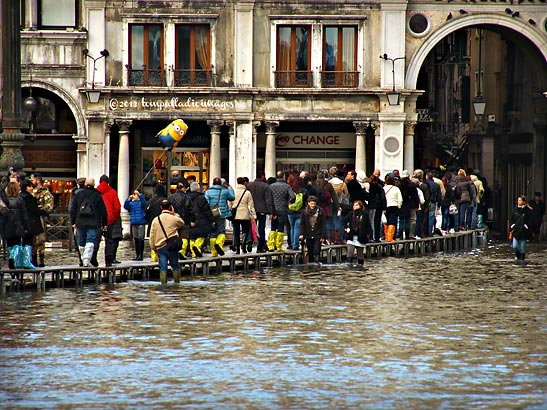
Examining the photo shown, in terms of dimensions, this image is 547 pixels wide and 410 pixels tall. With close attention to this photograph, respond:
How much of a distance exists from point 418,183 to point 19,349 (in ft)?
66.5

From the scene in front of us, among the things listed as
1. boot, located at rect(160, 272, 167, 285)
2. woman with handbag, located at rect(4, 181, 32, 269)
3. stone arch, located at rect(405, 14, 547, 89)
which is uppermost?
stone arch, located at rect(405, 14, 547, 89)

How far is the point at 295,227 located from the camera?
30172 mm

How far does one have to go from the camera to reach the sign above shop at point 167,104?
143ft

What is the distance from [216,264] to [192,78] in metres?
17.3

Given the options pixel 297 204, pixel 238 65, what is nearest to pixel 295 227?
pixel 297 204

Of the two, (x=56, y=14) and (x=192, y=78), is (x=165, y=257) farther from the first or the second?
(x=56, y=14)

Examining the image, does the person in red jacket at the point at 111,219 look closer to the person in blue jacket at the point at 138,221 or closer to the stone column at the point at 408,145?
the person in blue jacket at the point at 138,221

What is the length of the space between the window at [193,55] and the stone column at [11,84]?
61.4ft

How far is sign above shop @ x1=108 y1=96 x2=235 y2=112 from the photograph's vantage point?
43.5 metres

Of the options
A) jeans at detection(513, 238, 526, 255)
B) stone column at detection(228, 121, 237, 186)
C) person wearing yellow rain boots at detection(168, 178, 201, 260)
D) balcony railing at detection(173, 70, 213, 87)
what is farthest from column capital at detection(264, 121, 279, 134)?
person wearing yellow rain boots at detection(168, 178, 201, 260)

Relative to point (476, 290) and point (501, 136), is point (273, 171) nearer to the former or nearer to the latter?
point (501, 136)

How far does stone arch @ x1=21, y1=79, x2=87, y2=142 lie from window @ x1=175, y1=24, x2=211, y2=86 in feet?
9.96

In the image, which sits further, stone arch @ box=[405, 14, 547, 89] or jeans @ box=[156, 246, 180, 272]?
stone arch @ box=[405, 14, 547, 89]

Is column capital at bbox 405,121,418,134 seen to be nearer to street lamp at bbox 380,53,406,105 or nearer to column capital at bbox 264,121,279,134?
street lamp at bbox 380,53,406,105
